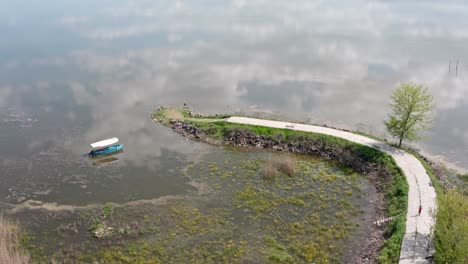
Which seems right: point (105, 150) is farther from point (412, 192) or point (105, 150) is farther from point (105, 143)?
point (412, 192)

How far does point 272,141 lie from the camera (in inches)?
1805

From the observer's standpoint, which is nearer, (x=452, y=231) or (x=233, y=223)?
(x=452, y=231)

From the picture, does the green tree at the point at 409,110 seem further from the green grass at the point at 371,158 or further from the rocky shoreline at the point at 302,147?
the rocky shoreline at the point at 302,147

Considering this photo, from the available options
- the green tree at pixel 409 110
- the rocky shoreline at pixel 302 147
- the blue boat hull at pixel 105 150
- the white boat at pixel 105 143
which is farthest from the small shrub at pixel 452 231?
the white boat at pixel 105 143

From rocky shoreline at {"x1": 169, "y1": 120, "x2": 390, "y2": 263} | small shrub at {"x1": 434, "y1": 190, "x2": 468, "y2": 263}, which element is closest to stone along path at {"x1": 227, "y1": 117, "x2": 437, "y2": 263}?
small shrub at {"x1": 434, "y1": 190, "x2": 468, "y2": 263}

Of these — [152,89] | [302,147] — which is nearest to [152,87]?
[152,89]

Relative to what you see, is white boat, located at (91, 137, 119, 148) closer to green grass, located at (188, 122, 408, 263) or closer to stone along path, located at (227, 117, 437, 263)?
green grass, located at (188, 122, 408, 263)

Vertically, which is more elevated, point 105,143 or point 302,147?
point 302,147

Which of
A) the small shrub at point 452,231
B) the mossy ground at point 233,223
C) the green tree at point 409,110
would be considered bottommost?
the mossy ground at point 233,223

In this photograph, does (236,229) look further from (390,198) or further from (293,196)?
(390,198)

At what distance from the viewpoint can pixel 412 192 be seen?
34531 mm

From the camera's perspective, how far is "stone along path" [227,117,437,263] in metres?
27.8

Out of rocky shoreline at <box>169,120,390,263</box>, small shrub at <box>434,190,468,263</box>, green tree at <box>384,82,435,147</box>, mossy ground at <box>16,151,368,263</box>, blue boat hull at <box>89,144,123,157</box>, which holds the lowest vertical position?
mossy ground at <box>16,151,368,263</box>

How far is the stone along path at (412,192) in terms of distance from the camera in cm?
2775
